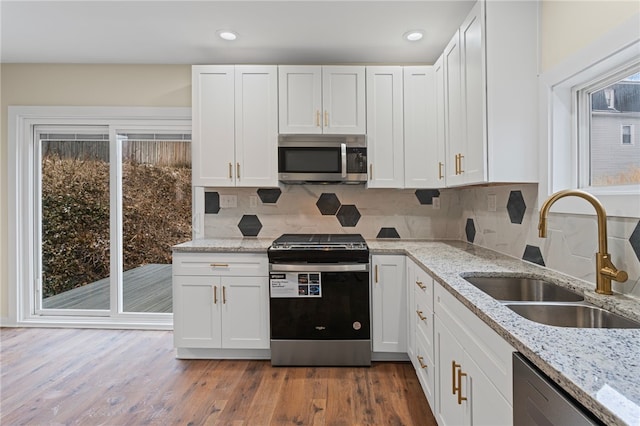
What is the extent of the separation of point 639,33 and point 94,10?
291 cm

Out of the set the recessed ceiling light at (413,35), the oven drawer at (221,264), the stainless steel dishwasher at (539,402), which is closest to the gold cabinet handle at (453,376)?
the stainless steel dishwasher at (539,402)

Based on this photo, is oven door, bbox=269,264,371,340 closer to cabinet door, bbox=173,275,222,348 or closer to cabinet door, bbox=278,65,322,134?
cabinet door, bbox=173,275,222,348

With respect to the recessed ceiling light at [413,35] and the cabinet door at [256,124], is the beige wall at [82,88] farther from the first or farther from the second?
the recessed ceiling light at [413,35]

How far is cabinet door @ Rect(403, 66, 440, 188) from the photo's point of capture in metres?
2.81

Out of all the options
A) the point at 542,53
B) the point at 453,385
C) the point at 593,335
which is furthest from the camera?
the point at 542,53

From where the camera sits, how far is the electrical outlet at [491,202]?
96.1 inches

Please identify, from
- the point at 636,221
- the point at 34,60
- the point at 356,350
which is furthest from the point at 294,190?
the point at 34,60

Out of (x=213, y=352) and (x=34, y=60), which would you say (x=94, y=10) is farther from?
(x=213, y=352)

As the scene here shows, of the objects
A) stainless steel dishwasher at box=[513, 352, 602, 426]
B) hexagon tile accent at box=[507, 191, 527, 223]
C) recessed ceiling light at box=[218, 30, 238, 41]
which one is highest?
recessed ceiling light at box=[218, 30, 238, 41]

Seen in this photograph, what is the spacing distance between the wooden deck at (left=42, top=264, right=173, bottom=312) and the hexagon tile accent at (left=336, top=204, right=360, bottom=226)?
66.1 inches

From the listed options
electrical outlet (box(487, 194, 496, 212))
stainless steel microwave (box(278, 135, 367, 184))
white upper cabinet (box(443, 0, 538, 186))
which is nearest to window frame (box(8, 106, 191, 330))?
stainless steel microwave (box(278, 135, 367, 184))

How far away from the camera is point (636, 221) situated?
1297 mm

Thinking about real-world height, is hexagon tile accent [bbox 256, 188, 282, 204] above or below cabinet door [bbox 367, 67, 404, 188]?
below

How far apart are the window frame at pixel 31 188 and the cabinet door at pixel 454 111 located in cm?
221
